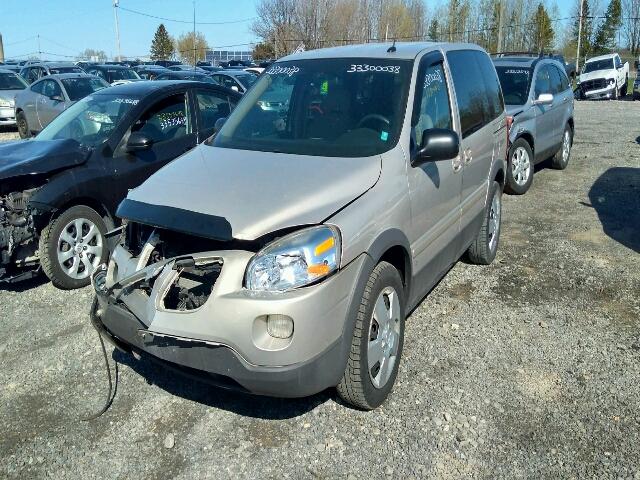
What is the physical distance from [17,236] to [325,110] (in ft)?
9.21

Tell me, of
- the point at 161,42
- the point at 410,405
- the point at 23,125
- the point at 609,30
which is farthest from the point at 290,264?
the point at 161,42

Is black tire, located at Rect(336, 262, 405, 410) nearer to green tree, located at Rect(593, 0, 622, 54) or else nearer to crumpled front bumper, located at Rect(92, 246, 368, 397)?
crumpled front bumper, located at Rect(92, 246, 368, 397)

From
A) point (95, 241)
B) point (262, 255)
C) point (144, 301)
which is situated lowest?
point (95, 241)

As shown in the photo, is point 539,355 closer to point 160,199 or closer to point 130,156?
point 160,199

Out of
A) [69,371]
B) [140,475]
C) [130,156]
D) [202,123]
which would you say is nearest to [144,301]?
[140,475]

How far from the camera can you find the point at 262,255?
285 centimetres

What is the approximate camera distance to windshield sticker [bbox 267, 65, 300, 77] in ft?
14.8

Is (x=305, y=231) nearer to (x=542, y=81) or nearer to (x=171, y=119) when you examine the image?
(x=171, y=119)

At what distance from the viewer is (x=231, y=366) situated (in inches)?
111

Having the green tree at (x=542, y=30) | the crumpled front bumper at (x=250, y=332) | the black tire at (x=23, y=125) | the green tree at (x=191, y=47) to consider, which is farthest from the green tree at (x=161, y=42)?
the crumpled front bumper at (x=250, y=332)

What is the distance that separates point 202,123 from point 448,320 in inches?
141

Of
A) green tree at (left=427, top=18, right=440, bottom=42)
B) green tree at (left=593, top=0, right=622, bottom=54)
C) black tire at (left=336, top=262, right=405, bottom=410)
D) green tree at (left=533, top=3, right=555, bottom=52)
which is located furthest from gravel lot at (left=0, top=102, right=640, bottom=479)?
green tree at (left=593, top=0, right=622, bottom=54)

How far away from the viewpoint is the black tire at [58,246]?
16.7ft

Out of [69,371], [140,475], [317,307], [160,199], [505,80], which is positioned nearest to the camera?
[317,307]
